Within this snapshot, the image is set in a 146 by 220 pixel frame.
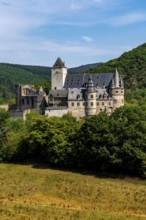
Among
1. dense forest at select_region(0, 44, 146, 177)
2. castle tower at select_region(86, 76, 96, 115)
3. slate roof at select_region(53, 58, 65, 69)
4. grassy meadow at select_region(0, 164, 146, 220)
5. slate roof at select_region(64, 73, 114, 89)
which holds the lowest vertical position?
grassy meadow at select_region(0, 164, 146, 220)

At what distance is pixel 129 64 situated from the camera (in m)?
168

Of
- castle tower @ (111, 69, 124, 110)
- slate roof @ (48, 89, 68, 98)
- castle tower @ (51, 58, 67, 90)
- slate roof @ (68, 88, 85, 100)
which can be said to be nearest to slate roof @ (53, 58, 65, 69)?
castle tower @ (51, 58, 67, 90)

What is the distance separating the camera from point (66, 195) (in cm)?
4562

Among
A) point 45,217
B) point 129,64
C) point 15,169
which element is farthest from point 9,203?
point 129,64

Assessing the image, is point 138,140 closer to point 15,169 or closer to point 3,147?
point 15,169

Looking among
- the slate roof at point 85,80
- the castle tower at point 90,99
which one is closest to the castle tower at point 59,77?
the slate roof at point 85,80

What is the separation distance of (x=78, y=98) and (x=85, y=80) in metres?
10.1

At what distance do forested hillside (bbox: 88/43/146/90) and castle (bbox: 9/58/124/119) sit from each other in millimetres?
47359

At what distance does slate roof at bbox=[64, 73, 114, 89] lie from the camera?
328 feet

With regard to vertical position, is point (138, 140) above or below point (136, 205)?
above

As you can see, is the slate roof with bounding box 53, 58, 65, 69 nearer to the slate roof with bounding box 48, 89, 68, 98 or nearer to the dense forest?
the slate roof with bounding box 48, 89, 68, 98

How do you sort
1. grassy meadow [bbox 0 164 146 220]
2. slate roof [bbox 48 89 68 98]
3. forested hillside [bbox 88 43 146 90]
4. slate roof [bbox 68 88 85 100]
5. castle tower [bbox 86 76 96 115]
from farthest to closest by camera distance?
forested hillside [bbox 88 43 146 90] → slate roof [bbox 48 89 68 98] → slate roof [bbox 68 88 85 100] → castle tower [bbox 86 76 96 115] → grassy meadow [bbox 0 164 146 220]

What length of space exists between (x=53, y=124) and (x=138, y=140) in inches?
600

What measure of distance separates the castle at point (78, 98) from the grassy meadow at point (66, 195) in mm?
33448
